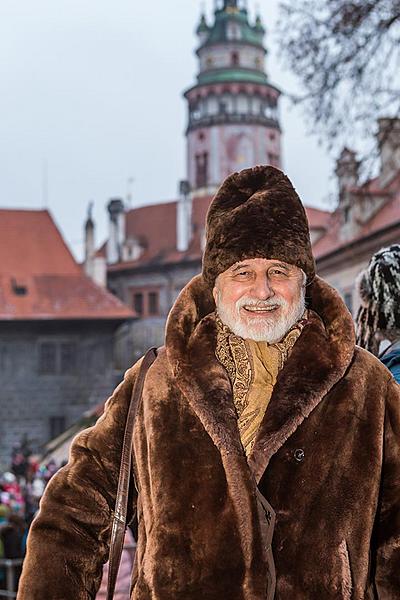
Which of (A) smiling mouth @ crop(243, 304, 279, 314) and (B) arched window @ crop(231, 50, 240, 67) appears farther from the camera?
(B) arched window @ crop(231, 50, 240, 67)

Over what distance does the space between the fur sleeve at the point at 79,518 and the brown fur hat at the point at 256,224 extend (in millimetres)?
410

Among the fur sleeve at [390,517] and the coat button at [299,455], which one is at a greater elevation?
the coat button at [299,455]

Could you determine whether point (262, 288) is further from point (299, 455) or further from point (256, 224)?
point (299, 455)

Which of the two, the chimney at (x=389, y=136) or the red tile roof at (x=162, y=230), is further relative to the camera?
the red tile roof at (x=162, y=230)

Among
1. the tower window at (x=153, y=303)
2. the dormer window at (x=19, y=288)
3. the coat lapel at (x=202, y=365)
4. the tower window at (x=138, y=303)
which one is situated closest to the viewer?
the coat lapel at (x=202, y=365)

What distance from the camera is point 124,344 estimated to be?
42.6m

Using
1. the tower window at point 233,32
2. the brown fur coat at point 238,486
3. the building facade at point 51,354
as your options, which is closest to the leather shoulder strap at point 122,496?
the brown fur coat at point 238,486

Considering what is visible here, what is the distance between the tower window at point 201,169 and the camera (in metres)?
54.6

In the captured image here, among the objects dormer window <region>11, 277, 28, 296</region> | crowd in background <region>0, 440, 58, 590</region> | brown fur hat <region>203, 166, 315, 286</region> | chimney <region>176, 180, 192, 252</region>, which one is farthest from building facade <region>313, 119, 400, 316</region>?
chimney <region>176, 180, 192, 252</region>

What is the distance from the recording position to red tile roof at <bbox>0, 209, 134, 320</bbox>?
31125mm

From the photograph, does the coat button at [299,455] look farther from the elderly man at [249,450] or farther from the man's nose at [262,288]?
the man's nose at [262,288]

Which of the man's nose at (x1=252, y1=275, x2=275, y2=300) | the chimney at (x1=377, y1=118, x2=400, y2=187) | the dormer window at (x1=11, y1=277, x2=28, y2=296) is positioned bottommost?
the man's nose at (x1=252, y1=275, x2=275, y2=300)

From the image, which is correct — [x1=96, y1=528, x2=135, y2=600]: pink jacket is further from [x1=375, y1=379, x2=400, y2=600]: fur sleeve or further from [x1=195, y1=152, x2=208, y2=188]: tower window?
[x1=195, y1=152, x2=208, y2=188]: tower window

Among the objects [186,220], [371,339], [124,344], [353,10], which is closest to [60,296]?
[124,344]
